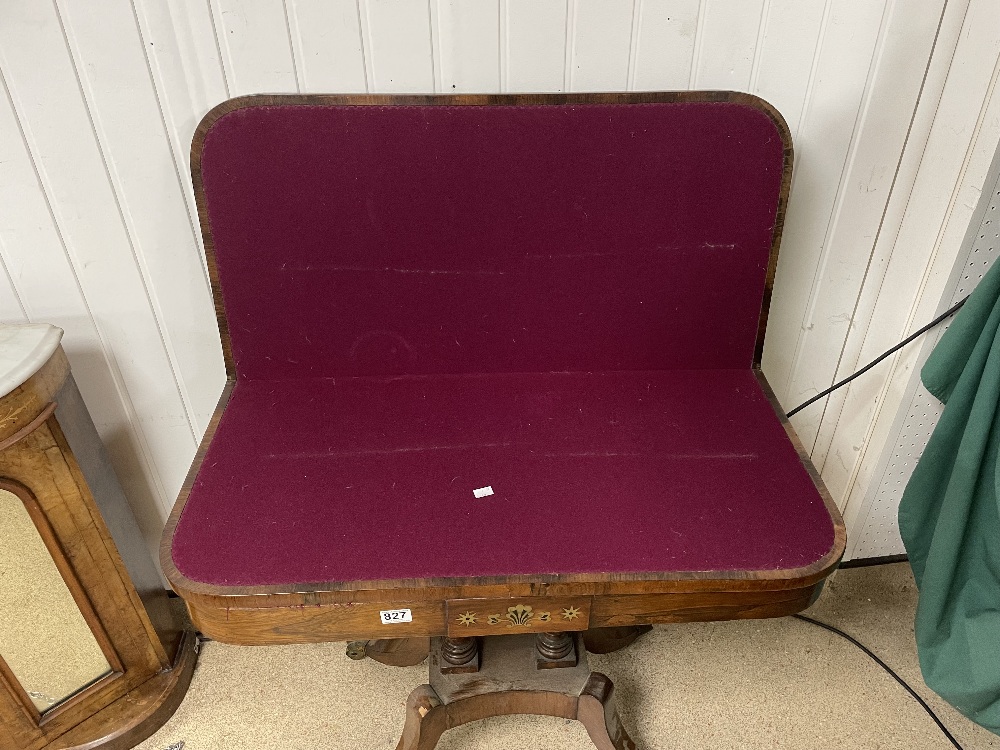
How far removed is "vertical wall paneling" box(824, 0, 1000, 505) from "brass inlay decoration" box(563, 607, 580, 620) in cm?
82

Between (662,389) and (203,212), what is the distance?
2.60 feet

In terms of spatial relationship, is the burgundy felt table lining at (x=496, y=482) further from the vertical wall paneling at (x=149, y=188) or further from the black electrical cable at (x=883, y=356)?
the black electrical cable at (x=883, y=356)

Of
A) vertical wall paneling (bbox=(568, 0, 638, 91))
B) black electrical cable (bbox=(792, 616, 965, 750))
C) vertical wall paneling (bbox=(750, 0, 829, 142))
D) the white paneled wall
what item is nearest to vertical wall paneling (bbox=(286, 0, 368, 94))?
the white paneled wall

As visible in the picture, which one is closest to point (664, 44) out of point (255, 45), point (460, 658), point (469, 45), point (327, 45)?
point (469, 45)

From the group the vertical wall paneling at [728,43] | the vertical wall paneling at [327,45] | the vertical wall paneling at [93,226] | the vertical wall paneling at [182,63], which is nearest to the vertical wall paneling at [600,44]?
the vertical wall paneling at [728,43]

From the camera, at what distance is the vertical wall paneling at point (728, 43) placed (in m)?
1.16

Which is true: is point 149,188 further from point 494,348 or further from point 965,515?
point 965,515

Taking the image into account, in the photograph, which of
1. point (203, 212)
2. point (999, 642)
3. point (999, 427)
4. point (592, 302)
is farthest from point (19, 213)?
point (999, 642)

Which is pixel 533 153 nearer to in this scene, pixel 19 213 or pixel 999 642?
pixel 19 213

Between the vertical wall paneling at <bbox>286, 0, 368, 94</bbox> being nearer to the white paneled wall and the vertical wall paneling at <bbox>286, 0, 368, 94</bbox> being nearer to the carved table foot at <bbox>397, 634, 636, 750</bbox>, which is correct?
the white paneled wall

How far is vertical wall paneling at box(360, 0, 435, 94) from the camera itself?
113cm

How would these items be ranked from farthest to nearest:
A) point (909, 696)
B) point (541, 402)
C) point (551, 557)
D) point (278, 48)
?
point (909, 696)
point (541, 402)
point (278, 48)
point (551, 557)

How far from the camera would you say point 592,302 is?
1293 millimetres

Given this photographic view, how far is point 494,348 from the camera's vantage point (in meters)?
1.33
